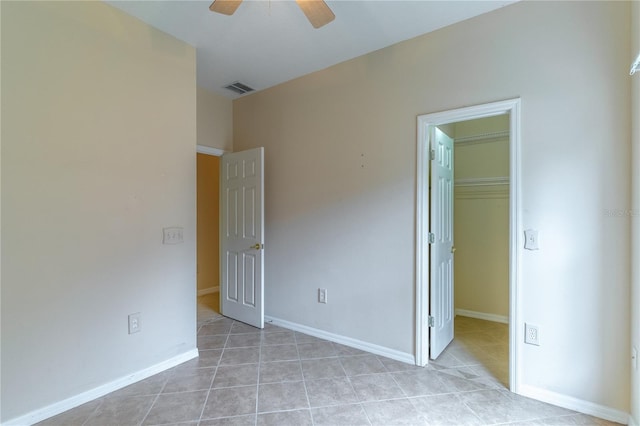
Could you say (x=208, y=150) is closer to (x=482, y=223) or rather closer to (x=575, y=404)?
(x=482, y=223)

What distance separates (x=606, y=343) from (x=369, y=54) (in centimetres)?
269

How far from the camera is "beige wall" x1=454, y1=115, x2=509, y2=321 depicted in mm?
3391

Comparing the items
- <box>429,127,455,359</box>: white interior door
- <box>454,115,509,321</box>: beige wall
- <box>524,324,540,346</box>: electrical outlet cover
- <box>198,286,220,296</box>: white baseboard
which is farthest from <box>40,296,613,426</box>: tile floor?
<box>198,286,220,296</box>: white baseboard

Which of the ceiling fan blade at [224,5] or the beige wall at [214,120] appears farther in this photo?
the beige wall at [214,120]

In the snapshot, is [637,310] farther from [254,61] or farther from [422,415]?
[254,61]

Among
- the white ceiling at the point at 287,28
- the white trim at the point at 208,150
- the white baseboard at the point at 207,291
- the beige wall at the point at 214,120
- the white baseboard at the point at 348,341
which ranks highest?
the white ceiling at the point at 287,28

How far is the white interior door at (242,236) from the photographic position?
3.17 m

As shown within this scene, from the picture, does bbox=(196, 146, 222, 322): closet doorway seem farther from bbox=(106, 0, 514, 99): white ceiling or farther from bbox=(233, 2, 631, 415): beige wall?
bbox=(106, 0, 514, 99): white ceiling

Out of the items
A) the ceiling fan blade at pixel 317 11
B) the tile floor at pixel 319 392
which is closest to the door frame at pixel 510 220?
the tile floor at pixel 319 392

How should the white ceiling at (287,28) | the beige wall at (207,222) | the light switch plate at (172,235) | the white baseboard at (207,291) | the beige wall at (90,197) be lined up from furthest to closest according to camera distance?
the beige wall at (207,222)
the white baseboard at (207,291)
the light switch plate at (172,235)
the white ceiling at (287,28)
the beige wall at (90,197)

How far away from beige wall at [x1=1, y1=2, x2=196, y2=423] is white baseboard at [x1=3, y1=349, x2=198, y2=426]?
0.03 metres

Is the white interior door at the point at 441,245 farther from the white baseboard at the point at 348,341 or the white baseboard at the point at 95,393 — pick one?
the white baseboard at the point at 95,393

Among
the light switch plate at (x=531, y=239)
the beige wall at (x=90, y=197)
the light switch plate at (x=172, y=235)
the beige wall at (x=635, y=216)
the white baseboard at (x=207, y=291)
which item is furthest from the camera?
the white baseboard at (x=207, y=291)

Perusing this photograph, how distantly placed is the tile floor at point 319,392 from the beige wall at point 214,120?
2.24 metres
